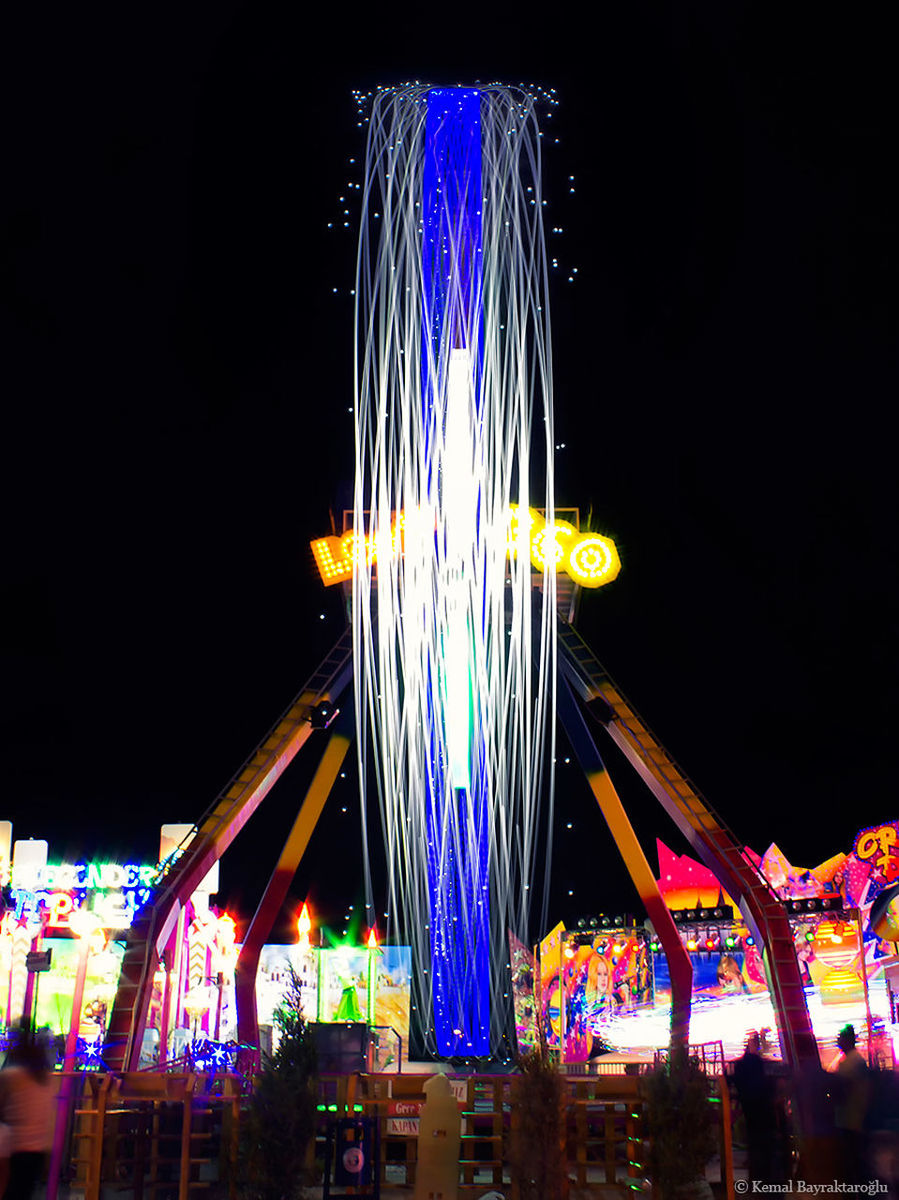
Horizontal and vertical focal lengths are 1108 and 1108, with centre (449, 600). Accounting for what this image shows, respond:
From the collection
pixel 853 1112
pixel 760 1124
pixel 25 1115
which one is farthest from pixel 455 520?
pixel 25 1115

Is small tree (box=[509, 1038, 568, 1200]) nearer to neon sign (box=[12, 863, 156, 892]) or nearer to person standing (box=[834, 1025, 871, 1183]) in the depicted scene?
person standing (box=[834, 1025, 871, 1183])

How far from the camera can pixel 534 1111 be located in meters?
11.2

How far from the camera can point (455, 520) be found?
24609 millimetres

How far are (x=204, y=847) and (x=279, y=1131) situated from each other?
14.9 meters

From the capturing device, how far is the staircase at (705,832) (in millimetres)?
22344

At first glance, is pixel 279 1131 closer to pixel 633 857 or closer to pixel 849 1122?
pixel 849 1122

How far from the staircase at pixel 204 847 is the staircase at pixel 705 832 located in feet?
20.9

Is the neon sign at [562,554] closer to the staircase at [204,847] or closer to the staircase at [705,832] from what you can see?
the staircase at [705,832]

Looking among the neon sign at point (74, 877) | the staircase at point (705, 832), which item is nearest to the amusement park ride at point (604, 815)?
the staircase at point (705, 832)

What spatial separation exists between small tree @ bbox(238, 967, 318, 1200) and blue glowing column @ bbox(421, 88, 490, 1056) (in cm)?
1266

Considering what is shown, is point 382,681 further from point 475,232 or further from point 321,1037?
point 475,232

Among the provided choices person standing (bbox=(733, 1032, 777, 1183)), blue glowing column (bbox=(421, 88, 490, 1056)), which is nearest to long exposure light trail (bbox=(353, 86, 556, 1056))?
blue glowing column (bbox=(421, 88, 490, 1056))

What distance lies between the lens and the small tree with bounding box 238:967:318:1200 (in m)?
10.7

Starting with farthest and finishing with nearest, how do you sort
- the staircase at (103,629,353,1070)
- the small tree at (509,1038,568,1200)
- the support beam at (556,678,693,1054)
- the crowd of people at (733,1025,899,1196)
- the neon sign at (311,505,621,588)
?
1. the neon sign at (311,505,621,588)
2. the support beam at (556,678,693,1054)
3. the staircase at (103,629,353,1070)
4. the small tree at (509,1038,568,1200)
5. the crowd of people at (733,1025,899,1196)
